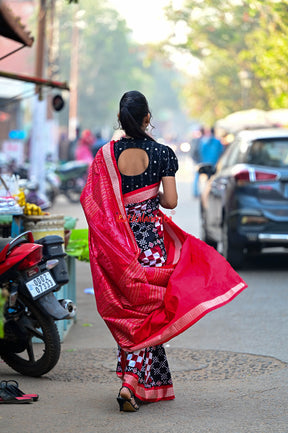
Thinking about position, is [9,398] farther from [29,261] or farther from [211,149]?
[211,149]

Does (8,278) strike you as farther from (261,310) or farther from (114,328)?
(261,310)

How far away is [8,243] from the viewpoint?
658 centimetres

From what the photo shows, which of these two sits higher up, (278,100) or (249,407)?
(278,100)

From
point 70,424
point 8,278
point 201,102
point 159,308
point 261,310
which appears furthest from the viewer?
point 201,102

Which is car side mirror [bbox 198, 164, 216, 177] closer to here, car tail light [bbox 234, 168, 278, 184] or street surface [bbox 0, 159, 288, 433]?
car tail light [bbox 234, 168, 278, 184]

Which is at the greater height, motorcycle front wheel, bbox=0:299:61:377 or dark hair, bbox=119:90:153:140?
dark hair, bbox=119:90:153:140

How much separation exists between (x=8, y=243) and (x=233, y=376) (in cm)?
176

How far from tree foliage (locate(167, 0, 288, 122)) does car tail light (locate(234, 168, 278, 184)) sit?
13278 mm

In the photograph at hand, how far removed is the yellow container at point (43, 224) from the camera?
8344mm

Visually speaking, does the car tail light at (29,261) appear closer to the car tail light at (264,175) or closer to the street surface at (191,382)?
the street surface at (191,382)

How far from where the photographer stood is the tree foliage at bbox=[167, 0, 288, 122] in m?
29.7

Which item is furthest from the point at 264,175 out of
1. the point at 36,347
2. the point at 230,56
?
the point at 230,56

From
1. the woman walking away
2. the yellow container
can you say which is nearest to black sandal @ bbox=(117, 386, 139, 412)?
the woman walking away

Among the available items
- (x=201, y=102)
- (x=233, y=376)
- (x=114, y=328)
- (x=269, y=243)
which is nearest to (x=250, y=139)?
(x=269, y=243)
